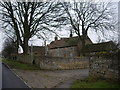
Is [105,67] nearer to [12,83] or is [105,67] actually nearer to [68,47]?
[12,83]

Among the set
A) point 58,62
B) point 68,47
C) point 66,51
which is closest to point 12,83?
point 58,62

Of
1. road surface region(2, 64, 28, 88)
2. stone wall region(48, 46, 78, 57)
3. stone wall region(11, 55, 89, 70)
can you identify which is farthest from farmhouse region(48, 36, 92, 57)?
road surface region(2, 64, 28, 88)

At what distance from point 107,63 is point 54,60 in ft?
37.3

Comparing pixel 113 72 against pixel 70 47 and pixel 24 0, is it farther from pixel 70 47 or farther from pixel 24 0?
pixel 70 47

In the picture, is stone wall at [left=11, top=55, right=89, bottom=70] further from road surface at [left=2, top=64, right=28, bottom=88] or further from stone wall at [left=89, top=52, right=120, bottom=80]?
stone wall at [left=89, top=52, right=120, bottom=80]

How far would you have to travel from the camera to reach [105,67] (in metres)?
10.9

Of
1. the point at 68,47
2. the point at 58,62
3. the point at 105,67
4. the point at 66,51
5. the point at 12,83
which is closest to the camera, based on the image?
the point at 12,83

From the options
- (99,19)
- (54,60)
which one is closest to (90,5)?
(99,19)

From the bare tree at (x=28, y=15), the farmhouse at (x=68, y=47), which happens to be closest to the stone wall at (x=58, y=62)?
the bare tree at (x=28, y=15)

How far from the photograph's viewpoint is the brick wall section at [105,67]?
981 cm

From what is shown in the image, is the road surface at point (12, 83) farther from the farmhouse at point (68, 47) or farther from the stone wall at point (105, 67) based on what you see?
the farmhouse at point (68, 47)

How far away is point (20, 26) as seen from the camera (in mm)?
26781

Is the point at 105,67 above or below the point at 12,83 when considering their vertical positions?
above

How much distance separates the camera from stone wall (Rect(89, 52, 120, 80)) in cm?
980
